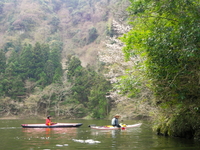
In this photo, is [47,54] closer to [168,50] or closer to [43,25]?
[43,25]

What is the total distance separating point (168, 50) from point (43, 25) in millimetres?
79885

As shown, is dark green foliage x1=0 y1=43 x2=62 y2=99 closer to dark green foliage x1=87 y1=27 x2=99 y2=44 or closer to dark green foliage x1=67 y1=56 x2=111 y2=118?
dark green foliage x1=67 y1=56 x2=111 y2=118

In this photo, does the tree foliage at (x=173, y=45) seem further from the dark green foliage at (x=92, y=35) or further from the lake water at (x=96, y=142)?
the dark green foliage at (x=92, y=35)

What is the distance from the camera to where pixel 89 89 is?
4509 centimetres

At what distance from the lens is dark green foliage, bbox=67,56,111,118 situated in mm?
40750

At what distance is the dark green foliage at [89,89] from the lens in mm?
40750

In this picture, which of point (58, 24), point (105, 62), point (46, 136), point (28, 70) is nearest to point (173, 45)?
point (46, 136)

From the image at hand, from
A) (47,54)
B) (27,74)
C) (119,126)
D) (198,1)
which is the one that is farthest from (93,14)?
(198,1)

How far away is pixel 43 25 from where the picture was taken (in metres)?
83.8

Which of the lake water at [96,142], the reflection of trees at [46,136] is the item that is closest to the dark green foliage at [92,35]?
the reflection of trees at [46,136]

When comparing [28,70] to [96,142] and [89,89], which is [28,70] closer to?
[89,89]

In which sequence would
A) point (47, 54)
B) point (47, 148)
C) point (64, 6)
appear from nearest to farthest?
point (47, 148)
point (47, 54)
point (64, 6)

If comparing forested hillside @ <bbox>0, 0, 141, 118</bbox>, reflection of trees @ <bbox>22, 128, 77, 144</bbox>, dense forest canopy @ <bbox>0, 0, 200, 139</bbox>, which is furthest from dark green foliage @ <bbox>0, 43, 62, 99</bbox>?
reflection of trees @ <bbox>22, 128, 77, 144</bbox>

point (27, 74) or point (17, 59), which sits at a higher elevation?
point (17, 59)
